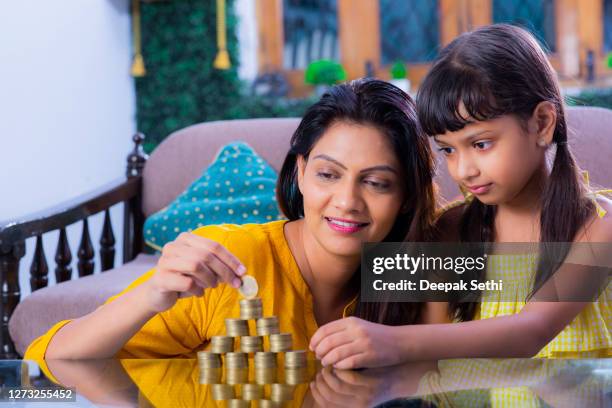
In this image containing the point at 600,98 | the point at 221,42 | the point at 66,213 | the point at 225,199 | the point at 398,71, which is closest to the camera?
the point at 66,213

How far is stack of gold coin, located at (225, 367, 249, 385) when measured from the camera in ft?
3.42

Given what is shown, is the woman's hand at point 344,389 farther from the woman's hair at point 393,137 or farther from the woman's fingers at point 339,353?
the woman's hair at point 393,137

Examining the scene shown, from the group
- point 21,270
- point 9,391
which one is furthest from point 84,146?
point 9,391

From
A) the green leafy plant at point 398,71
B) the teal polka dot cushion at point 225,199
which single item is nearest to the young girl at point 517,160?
the teal polka dot cushion at point 225,199

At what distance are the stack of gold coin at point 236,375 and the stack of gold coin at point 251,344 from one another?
25 millimetres

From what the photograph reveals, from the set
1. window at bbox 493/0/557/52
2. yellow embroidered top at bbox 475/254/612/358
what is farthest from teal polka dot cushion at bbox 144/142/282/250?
window at bbox 493/0/557/52

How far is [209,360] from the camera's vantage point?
1.11 meters

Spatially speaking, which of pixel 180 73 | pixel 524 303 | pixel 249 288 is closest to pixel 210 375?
pixel 249 288

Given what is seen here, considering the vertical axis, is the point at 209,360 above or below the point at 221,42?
below

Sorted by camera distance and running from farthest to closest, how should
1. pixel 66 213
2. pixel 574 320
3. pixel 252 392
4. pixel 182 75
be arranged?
pixel 182 75, pixel 66 213, pixel 574 320, pixel 252 392

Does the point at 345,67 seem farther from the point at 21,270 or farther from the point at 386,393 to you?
the point at 386,393

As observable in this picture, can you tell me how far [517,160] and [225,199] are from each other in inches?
60.5

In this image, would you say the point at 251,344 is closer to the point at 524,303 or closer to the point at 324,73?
the point at 524,303

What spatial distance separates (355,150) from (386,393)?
0.53m
